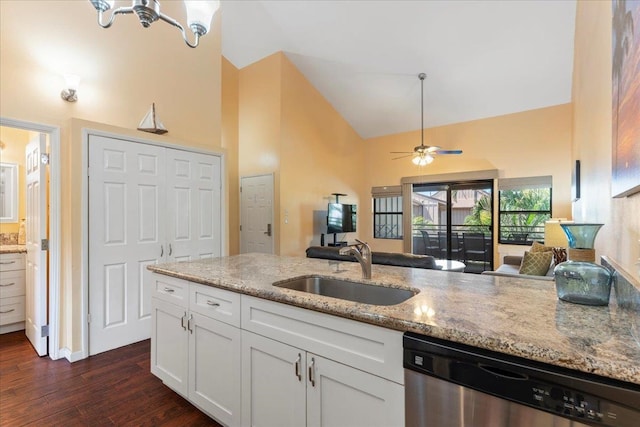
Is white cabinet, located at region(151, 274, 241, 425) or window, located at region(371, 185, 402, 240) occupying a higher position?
window, located at region(371, 185, 402, 240)

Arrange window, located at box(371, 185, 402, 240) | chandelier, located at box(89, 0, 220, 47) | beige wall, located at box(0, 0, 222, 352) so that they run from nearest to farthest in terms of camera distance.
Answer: chandelier, located at box(89, 0, 220, 47), beige wall, located at box(0, 0, 222, 352), window, located at box(371, 185, 402, 240)

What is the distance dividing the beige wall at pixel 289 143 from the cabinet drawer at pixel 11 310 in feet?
10.7

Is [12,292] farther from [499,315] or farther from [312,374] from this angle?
[499,315]

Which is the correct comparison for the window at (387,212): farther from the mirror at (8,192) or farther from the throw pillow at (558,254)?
the mirror at (8,192)

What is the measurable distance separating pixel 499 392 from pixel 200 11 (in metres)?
2.39

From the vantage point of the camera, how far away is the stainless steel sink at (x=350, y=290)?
5.32ft

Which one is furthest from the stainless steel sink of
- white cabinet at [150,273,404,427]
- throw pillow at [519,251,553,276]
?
throw pillow at [519,251,553,276]

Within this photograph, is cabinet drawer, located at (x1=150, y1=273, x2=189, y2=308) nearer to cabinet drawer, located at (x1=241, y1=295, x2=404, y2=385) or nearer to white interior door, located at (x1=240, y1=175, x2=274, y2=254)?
cabinet drawer, located at (x1=241, y1=295, x2=404, y2=385)

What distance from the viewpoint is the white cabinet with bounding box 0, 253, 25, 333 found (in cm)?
329

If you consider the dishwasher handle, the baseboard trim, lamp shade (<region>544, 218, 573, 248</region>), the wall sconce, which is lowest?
the baseboard trim

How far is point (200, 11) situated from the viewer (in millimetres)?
1894

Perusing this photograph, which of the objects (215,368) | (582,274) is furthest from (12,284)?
(582,274)

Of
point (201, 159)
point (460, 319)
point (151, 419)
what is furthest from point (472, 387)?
point (201, 159)

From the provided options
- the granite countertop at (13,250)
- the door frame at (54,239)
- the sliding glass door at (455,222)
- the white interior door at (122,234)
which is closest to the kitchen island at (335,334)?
the white interior door at (122,234)
